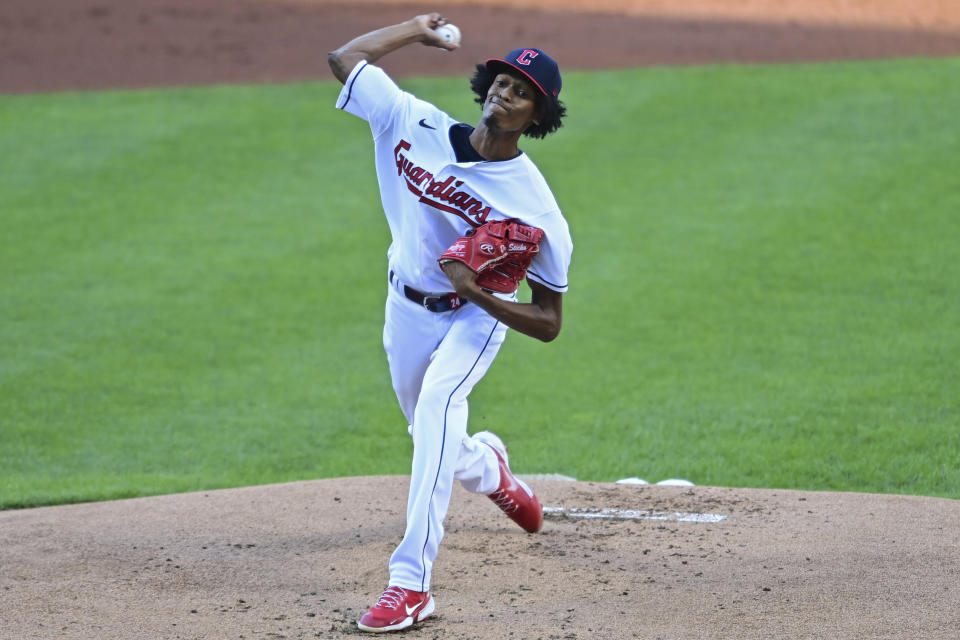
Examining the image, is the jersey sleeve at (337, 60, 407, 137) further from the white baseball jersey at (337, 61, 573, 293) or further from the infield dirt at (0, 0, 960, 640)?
the infield dirt at (0, 0, 960, 640)

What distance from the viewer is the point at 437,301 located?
15.3ft

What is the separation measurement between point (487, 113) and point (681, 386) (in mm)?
3890

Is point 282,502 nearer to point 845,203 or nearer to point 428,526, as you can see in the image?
point 428,526

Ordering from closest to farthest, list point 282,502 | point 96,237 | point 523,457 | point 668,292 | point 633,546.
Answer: point 633,546 < point 282,502 < point 523,457 < point 668,292 < point 96,237

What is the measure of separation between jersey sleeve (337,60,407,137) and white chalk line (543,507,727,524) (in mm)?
2083

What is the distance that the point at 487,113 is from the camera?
14.8ft

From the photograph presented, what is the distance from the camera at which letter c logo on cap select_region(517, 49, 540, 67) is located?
4.49 m

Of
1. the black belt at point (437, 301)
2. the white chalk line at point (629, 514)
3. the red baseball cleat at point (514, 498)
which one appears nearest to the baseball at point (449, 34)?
the black belt at point (437, 301)

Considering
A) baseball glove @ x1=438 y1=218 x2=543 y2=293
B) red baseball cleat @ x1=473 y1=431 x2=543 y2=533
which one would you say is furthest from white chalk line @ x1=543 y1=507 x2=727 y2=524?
baseball glove @ x1=438 y1=218 x2=543 y2=293

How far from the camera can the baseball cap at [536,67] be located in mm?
4469

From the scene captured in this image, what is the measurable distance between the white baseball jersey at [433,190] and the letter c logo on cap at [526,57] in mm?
355

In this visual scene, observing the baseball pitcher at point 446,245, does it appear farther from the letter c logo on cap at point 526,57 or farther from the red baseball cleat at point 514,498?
the red baseball cleat at point 514,498

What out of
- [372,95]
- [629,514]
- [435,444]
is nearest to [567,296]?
[629,514]

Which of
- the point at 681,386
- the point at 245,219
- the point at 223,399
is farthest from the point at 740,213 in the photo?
the point at 223,399
